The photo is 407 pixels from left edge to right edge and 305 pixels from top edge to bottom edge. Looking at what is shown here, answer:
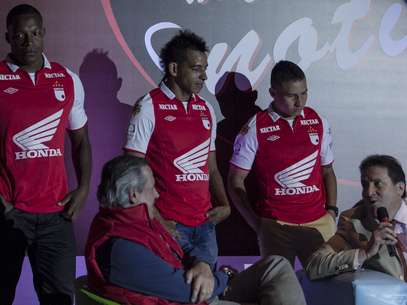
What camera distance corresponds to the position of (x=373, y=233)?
10.7ft

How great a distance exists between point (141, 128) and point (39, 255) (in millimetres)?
862

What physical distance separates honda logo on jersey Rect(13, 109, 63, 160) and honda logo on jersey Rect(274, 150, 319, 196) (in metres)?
1.36

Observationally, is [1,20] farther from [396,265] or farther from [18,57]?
[396,265]

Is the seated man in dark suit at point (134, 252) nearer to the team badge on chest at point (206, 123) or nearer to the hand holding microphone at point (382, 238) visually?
the hand holding microphone at point (382, 238)

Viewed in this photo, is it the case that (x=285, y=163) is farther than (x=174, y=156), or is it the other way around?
(x=285, y=163)

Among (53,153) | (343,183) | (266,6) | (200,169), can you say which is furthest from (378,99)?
(53,153)

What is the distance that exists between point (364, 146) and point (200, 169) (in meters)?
1.65

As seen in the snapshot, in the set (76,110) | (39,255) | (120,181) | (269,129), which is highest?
(76,110)

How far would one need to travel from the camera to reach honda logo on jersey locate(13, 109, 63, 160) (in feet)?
11.6

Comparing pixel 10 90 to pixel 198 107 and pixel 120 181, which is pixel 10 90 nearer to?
pixel 198 107

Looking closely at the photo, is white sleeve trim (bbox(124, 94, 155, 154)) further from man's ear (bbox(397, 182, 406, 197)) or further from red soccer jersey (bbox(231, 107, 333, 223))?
man's ear (bbox(397, 182, 406, 197))

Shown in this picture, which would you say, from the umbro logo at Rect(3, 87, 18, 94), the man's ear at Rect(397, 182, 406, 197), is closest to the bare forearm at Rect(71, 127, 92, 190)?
the umbro logo at Rect(3, 87, 18, 94)

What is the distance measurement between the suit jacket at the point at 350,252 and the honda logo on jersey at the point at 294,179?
0.67 meters

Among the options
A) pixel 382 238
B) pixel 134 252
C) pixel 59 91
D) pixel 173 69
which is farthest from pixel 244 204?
pixel 134 252
